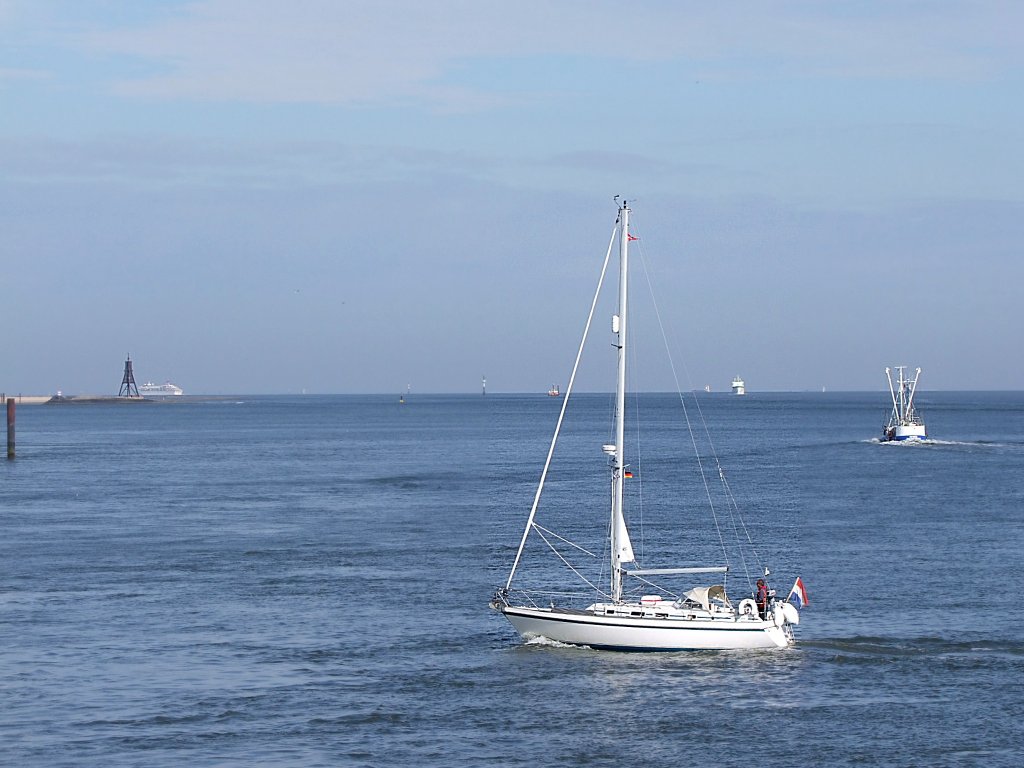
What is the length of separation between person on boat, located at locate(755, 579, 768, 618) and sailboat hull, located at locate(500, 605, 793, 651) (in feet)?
1.46

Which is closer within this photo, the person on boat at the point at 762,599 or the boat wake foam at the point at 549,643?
the person on boat at the point at 762,599

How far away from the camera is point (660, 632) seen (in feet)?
164

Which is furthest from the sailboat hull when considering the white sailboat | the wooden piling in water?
the wooden piling in water

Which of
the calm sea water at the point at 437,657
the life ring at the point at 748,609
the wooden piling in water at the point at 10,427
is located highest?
the wooden piling in water at the point at 10,427

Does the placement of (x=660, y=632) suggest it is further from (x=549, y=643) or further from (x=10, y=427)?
(x=10, y=427)

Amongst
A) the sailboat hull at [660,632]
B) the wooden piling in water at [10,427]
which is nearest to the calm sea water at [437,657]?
the sailboat hull at [660,632]

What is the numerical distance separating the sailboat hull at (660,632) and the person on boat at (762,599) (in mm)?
446

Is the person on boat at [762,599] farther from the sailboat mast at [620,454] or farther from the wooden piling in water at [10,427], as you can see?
the wooden piling in water at [10,427]

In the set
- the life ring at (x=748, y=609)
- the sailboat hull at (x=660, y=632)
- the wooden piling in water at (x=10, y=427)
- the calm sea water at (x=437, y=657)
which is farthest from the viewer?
the wooden piling in water at (x=10, y=427)

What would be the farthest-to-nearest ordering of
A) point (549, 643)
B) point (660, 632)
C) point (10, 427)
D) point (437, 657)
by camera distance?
point (10, 427) → point (549, 643) → point (437, 657) → point (660, 632)

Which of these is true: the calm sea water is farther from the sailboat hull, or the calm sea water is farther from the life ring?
the life ring

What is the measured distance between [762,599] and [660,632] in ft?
13.2

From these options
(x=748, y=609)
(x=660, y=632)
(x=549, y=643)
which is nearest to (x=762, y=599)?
(x=748, y=609)

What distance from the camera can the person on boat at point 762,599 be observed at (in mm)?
50588
